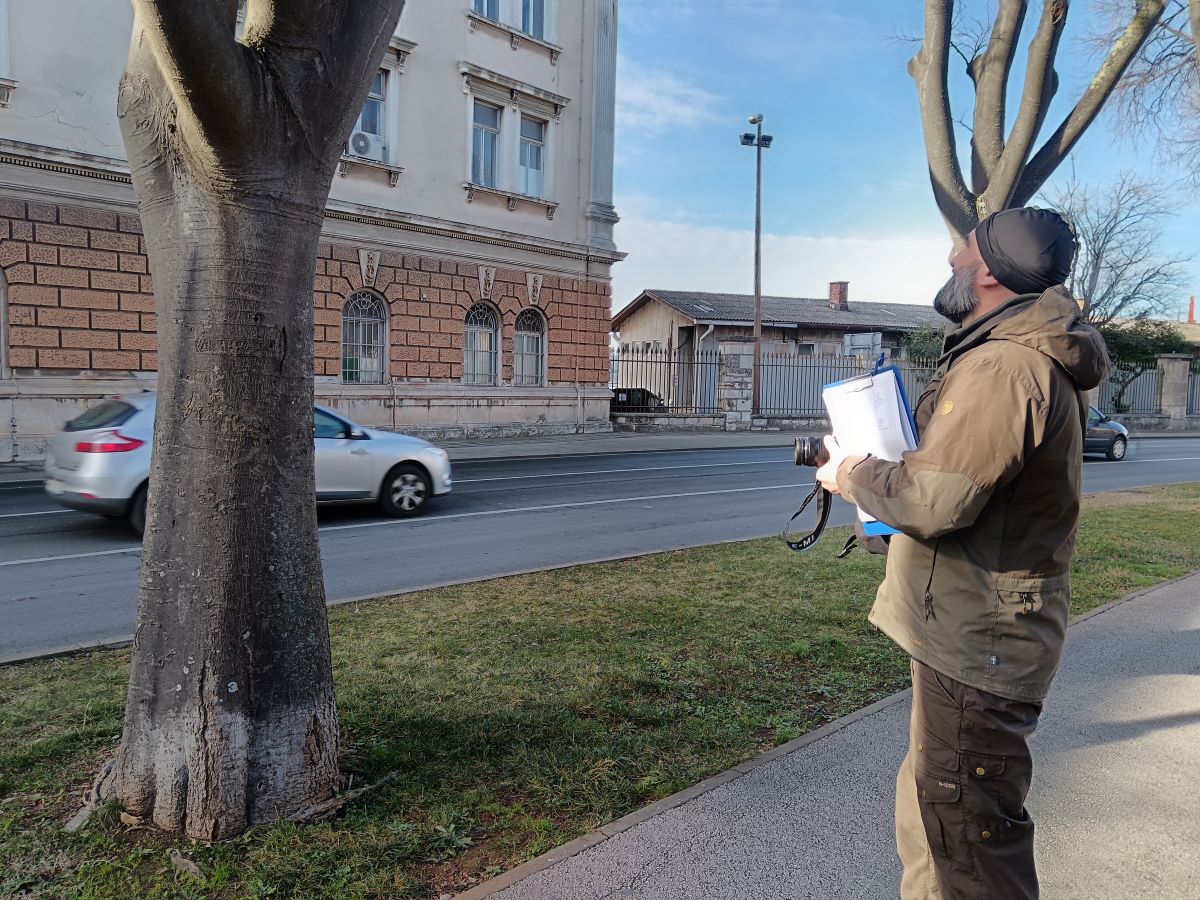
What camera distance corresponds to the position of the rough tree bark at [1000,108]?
7832 millimetres

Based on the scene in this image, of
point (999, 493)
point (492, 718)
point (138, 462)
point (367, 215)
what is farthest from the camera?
point (367, 215)

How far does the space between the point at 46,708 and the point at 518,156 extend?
22.5 m

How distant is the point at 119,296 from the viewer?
57.1 feet

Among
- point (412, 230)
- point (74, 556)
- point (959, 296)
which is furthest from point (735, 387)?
point (959, 296)

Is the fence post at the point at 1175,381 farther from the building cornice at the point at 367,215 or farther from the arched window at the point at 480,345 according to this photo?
the arched window at the point at 480,345

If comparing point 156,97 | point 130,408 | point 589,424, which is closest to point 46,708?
point 156,97

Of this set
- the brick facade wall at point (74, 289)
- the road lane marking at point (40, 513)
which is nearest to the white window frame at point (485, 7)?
the brick facade wall at point (74, 289)

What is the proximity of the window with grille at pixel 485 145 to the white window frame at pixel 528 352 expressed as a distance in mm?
3754

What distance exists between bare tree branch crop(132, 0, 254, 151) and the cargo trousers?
2660 millimetres

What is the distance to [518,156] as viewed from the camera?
24.5 metres

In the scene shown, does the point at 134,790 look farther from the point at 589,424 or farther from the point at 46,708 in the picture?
the point at 589,424

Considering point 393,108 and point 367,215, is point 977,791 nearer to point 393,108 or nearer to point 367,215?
point 367,215

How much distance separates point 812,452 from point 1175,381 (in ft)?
142

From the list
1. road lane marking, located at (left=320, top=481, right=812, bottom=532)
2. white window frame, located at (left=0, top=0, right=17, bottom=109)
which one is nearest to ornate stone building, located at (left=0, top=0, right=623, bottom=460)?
white window frame, located at (left=0, top=0, right=17, bottom=109)
